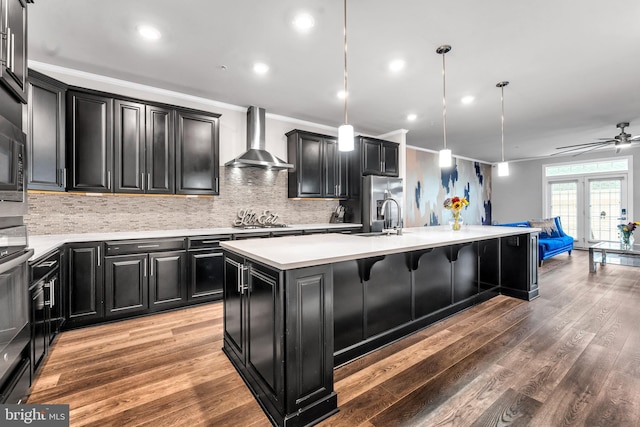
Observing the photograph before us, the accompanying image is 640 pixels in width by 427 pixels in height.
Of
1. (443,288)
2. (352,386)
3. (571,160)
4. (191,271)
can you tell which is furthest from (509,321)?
(571,160)

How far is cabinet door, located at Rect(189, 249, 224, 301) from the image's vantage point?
11.2ft

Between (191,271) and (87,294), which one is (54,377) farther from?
(191,271)

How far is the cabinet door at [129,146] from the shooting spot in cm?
322

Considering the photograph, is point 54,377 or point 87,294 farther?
point 87,294

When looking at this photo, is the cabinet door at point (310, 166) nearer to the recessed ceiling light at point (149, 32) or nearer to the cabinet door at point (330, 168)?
the cabinet door at point (330, 168)

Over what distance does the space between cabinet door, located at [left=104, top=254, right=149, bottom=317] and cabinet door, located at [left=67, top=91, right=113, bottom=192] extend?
0.84 metres

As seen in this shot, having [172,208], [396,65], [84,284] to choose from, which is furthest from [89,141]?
[396,65]

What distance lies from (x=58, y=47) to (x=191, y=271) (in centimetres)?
257

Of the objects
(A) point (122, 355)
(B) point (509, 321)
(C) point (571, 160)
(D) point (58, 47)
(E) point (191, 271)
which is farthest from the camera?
(C) point (571, 160)

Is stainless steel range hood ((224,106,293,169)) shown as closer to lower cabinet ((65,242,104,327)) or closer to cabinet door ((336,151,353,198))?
cabinet door ((336,151,353,198))

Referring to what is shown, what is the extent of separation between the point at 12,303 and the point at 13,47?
126cm

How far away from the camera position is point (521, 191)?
889cm

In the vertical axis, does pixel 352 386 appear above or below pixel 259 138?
below

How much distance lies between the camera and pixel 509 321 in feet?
9.73
